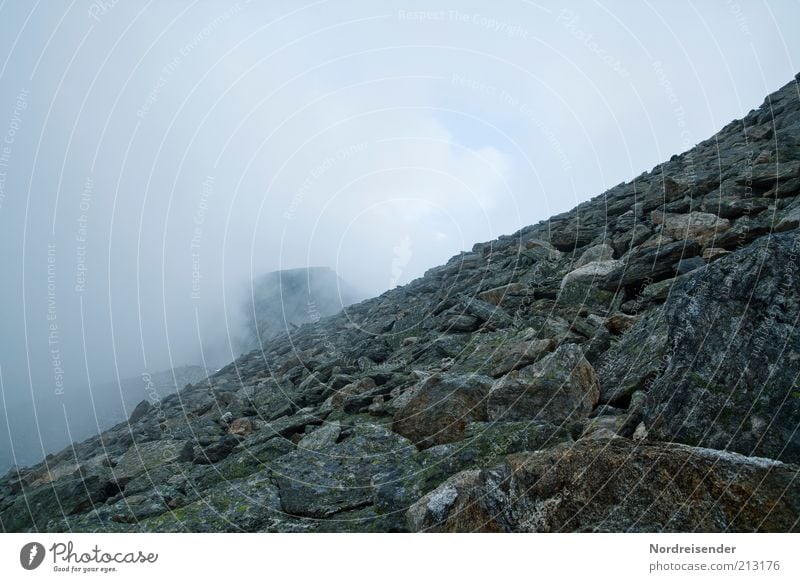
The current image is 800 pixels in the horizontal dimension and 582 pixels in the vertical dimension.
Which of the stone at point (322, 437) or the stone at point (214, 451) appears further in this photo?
the stone at point (214, 451)

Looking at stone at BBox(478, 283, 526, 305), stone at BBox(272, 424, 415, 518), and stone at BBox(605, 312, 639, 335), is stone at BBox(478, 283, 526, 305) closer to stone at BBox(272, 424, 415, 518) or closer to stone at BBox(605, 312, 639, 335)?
stone at BBox(605, 312, 639, 335)

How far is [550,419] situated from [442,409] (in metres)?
2.58

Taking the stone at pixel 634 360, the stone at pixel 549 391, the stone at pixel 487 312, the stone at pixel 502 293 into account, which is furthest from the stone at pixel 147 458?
the stone at pixel 502 293

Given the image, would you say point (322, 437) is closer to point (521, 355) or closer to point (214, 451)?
point (214, 451)

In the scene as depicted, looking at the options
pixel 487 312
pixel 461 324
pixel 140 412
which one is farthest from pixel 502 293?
pixel 140 412

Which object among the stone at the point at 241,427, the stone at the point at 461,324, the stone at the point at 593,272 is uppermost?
the stone at the point at 593,272

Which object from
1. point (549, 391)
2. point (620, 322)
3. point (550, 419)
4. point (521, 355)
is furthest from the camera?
point (620, 322)

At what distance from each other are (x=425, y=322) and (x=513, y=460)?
1520 cm

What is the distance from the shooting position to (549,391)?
9.70 metres

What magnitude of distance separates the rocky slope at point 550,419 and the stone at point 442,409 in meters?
0.04

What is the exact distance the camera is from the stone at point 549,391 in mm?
9484

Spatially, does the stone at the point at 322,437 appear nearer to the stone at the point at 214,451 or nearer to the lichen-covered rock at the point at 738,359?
the stone at the point at 214,451

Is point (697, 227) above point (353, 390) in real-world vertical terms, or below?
above

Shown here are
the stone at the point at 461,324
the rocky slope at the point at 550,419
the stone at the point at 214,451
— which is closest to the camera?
the rocky slope at the point at 550,419
